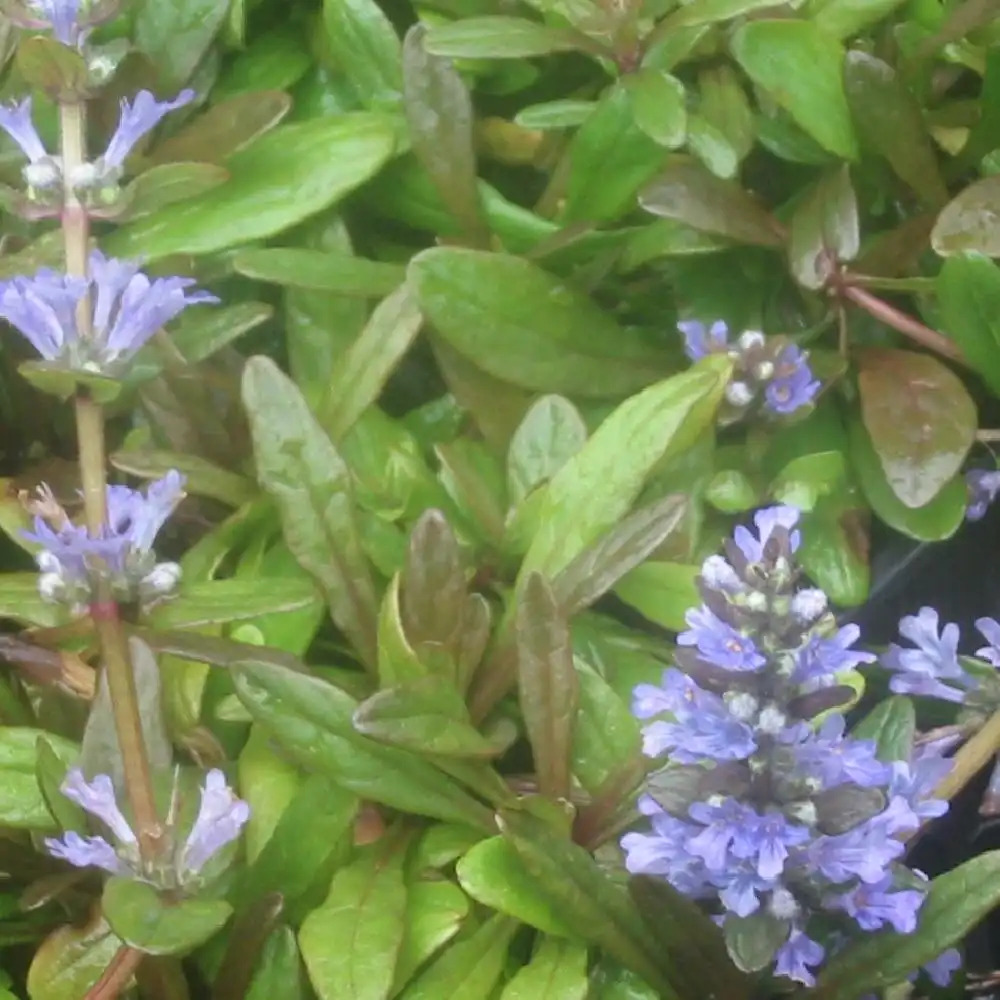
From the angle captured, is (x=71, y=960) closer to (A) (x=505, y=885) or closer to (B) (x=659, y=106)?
(A) (x=505, y=885)

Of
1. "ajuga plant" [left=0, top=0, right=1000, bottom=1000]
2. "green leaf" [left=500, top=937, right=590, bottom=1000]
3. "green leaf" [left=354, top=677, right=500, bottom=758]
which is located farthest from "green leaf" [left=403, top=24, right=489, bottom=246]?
"green leaf" [left=500, top=937, right=590, bottom=1000]

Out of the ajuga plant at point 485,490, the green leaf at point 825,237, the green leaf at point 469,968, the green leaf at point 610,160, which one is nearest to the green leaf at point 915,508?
the ajuga plant at point 485,490

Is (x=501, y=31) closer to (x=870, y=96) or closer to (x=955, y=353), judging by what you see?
(x=870, y=96)

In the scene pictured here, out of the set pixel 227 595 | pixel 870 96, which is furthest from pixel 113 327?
pixel 870 96

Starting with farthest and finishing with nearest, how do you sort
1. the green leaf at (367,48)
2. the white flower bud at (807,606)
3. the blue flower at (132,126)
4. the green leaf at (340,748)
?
the green leaf at (367,48) < the blue flower at (132,126) < the green leaf at (340,748) < the white flower bud at (807,606)

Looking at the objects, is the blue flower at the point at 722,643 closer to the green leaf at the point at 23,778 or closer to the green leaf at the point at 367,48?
the green leaf at the point at 23,778

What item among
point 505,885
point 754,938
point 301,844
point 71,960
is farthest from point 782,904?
point 71,960
